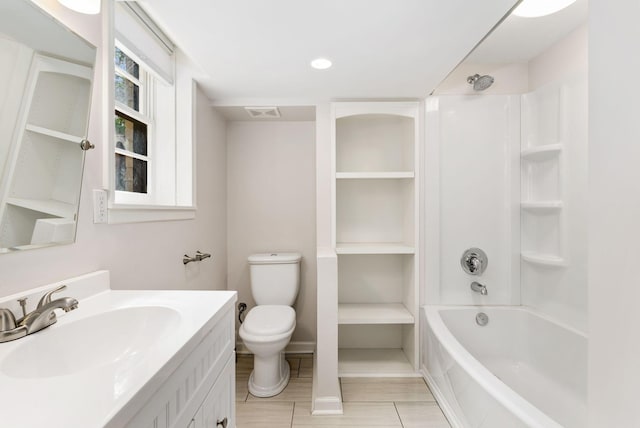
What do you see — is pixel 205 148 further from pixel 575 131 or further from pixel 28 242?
pixel 575 131

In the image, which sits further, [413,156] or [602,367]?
[413,156]

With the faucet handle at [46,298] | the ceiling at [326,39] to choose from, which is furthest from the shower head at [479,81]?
the faucet handle at [46,298]

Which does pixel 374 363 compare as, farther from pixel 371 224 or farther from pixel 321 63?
pixel 321 63

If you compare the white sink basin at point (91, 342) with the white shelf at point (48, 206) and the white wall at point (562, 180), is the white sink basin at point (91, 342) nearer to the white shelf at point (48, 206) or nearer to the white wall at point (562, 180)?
the white shelf at point (48, 206)

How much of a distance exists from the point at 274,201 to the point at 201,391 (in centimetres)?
187

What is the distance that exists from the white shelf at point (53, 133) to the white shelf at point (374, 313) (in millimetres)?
1783

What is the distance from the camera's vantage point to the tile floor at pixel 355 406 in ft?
5.76

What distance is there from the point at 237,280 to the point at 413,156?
178 centimetres

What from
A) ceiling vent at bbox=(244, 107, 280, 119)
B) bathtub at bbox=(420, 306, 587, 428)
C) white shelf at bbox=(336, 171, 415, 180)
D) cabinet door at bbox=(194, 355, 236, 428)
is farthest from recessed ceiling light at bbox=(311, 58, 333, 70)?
bathtub at bbox=(420, 306, 587, 428)

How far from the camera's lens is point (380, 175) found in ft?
7.22

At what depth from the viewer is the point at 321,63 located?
167 centimetres

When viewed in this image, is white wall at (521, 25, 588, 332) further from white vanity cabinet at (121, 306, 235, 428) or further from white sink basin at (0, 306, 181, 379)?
white sink basin at (0, 306, 181, 379)

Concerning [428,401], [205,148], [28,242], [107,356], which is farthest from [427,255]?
[28,242]

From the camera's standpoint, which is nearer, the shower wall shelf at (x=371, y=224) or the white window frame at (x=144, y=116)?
the white window frame at (x=144, y=116)
